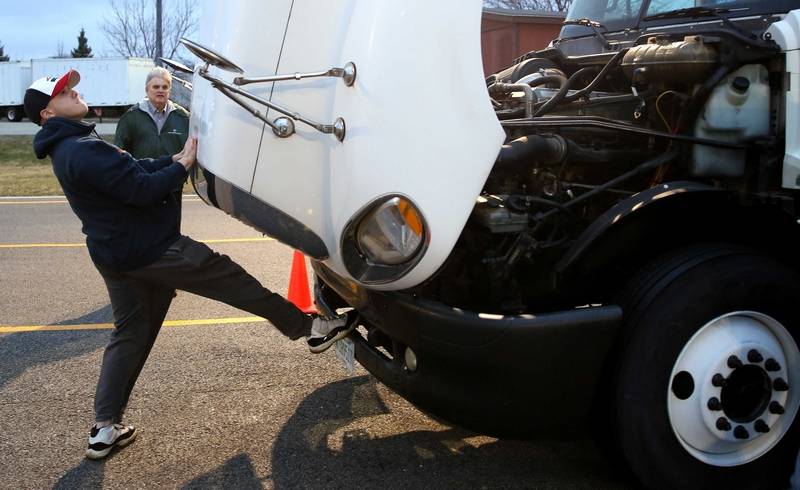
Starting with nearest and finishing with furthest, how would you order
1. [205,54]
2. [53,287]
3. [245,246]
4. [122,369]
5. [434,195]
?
[434,195]
[205,54]
[122,369]
[53,287]
[245,246]

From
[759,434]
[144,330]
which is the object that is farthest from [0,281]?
[759,434]

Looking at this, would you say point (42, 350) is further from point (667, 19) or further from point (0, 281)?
point (667, 19)

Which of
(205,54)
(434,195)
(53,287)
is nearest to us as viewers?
(434,195)

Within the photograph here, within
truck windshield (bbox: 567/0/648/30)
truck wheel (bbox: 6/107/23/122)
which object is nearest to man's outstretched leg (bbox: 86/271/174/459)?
truck windshield (bbox: 567/0/648/30)

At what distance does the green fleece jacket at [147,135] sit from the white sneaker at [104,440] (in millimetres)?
3092

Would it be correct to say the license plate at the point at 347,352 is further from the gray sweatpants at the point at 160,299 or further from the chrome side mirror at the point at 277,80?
the chrome side mirror at the point at 277,80

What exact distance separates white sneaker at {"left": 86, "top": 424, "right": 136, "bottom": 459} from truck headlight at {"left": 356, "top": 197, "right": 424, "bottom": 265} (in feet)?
5.90

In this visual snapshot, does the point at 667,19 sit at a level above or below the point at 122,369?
above

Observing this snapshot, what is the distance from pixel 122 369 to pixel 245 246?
4.94 metres

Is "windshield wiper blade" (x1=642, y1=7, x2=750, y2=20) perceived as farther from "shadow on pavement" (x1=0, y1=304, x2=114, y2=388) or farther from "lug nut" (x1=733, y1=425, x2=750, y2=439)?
"shadow on pavement" (x1=0, y1=304, x2=114, y2=388)

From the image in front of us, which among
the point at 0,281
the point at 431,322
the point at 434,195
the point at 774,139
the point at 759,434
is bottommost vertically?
the point at 0,281

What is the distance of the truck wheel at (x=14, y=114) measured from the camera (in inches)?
1709

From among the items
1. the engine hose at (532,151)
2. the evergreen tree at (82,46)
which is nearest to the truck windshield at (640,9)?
the engine hose at (532,151)

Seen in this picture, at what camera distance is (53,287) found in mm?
7117
